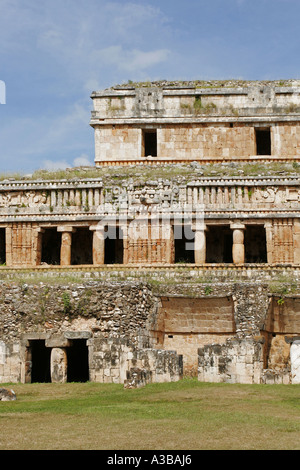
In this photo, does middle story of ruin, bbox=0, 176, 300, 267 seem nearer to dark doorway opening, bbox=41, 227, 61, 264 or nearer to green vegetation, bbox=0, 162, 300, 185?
green vegetation, bbox=0, 162, 300, 185

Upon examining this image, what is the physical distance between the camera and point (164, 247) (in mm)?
24859

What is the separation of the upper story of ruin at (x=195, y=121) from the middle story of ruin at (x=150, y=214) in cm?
409

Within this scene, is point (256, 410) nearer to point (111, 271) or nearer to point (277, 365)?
point (277, 365)

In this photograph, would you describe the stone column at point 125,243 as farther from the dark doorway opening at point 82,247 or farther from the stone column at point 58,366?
the stone column at point 58,366

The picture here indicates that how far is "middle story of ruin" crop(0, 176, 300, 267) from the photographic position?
81.9 feet

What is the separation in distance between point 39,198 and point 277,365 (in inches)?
441

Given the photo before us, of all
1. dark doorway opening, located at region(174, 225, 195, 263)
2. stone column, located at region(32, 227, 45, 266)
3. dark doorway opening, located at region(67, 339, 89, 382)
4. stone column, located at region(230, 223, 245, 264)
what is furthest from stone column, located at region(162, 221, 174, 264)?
stone column, located at region(32, 227, 45, 266)

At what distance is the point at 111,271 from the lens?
22.8 meters

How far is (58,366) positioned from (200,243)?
26.9ft

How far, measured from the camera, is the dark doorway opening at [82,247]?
2791cm

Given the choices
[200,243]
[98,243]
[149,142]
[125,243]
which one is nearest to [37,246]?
[98,243]

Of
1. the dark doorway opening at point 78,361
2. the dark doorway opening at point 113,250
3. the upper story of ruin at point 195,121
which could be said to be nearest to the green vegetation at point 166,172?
the upper story of ruin at point 195,121

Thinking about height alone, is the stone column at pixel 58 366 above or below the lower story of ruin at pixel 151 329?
below
